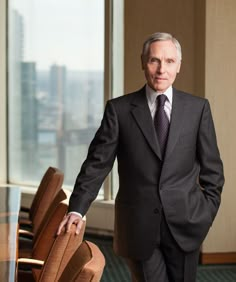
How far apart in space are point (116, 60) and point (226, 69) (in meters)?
1.51

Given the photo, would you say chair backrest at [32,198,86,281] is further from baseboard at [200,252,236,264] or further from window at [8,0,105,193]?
window at [8,0,105,193]

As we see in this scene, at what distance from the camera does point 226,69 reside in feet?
16.8

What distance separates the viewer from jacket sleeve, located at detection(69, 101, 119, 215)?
2.59 m

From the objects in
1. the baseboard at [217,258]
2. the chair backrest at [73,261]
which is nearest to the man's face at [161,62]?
the chair backrest at [73,261]

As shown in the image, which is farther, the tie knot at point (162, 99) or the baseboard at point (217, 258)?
the baseboard at point (217, 258)

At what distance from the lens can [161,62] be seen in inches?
95.9

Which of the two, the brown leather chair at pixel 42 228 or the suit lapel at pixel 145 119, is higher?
the suit lapel at pixel 145 119

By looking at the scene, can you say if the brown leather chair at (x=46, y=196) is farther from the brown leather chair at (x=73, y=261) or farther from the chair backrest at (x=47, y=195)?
the brown leather chair at (x=73, y=261)

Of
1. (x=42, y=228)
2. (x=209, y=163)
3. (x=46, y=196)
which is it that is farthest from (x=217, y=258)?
(x=209, y=163)

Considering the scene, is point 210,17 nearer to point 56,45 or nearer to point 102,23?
point 102,23

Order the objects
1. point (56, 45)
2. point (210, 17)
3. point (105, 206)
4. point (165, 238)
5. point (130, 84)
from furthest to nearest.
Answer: point (56, 45) → point (105, 206) → point (130, 84) → point (210, 17) → point (165, 238)

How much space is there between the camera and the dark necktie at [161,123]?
258cm

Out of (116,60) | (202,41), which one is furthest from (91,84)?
(202,41)

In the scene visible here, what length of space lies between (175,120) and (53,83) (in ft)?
15.5
